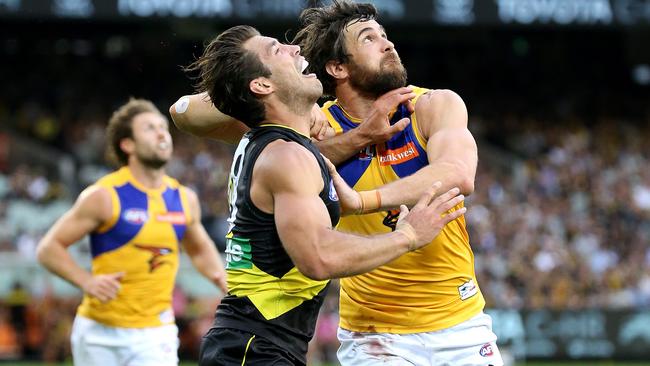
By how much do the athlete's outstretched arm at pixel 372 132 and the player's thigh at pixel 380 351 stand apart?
3.17ft

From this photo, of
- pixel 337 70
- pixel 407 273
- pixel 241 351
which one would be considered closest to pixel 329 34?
pixel 337 70

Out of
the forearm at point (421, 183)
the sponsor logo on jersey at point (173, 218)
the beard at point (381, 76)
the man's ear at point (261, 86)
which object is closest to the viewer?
the man's ear at point (261, 86)

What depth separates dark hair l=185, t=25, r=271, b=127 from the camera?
5094 mm

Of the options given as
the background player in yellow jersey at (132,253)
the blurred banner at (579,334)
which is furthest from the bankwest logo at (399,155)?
the blurred banner at (579,334)

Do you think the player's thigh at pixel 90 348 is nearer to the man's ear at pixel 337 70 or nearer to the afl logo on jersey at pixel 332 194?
the man's ear at pixel 337 70

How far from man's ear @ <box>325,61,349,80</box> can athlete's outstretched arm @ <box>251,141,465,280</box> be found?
1.28 m

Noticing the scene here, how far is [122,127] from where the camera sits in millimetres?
8844

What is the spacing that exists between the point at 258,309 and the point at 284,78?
110 cm

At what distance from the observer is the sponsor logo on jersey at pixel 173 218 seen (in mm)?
8523

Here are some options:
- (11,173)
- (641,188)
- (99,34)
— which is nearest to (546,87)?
(641,188)

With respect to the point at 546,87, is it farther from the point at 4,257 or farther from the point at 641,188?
the point at 4,257

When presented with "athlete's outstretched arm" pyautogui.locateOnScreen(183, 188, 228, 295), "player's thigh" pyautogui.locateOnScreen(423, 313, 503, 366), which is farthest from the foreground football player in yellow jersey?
"athlete's outstretched arm" pyautogui.locateOnScreen(183, 188, 228, 295)

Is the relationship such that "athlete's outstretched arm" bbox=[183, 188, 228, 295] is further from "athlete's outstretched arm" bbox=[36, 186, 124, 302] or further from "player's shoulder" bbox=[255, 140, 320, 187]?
"player's shoulder" bbox=[255, 140, 320, 187]

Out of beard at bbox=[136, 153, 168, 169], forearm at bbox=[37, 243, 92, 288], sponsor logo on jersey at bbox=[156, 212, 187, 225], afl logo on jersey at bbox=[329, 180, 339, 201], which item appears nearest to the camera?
afl logo on jersey at bbox=[329, 180, 339, 201]
